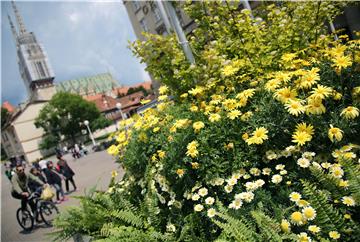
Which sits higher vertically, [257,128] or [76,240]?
[257,128]

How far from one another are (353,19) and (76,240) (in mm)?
17309

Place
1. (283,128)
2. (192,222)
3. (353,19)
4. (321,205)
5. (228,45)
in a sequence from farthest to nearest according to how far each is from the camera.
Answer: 1. (353,19)
2. (228,45)
3. (192,222)
4. (283,128)
5. (321,205)

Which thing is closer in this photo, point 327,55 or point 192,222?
point 192,222

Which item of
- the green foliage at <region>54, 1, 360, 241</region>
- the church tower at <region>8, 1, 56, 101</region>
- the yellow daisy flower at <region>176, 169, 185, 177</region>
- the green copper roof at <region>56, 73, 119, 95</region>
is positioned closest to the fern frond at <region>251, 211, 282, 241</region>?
the green foliage at <region>54, 1, 360, 241</region>

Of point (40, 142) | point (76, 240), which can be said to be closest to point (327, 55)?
point (76, 240)

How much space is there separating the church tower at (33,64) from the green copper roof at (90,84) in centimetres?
2168

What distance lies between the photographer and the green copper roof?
13262cm

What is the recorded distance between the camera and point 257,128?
2.75m

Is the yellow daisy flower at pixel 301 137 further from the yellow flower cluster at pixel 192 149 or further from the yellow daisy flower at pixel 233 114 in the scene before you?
the yellow flower cluster at pixel 192 149

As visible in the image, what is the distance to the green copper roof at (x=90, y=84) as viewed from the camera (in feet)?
435

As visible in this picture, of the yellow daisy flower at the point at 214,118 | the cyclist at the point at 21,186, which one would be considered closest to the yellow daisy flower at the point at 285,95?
the yellow daisy flower at the point at 214,118

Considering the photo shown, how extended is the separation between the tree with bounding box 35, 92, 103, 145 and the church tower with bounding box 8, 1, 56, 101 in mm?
31384

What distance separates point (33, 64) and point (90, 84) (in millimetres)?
34710

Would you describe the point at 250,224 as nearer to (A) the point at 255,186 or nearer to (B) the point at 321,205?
(A) the point at 255,186
